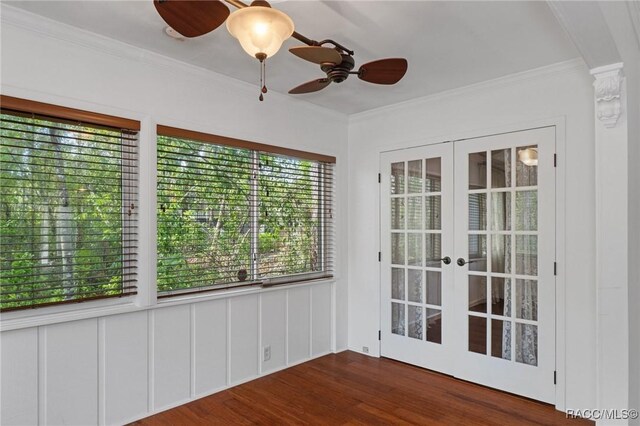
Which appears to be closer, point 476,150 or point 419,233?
point 476,150

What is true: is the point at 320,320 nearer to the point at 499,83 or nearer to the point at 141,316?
the point at 141,316

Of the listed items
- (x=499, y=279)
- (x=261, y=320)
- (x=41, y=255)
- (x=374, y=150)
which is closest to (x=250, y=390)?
(x=261, y=320)

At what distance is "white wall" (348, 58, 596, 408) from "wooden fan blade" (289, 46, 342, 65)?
1.80m

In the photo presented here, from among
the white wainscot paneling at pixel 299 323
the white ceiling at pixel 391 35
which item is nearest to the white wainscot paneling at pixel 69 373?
the white wainscot paneling at pixel 299 323

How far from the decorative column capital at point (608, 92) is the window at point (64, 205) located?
114 inches

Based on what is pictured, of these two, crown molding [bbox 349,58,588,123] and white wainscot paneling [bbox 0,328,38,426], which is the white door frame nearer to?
crown molding [bbox 349,58,588,123]

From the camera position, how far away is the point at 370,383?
3.30 m

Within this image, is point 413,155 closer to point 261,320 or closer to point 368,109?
point 368,109

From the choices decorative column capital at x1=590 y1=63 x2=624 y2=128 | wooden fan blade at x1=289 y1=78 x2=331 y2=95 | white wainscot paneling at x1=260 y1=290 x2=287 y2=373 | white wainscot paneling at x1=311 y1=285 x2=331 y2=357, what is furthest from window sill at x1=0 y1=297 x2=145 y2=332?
decorative column capital at x1=590 y1=63 x2=624 y2=128

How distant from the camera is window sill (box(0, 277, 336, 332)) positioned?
220 centimetres

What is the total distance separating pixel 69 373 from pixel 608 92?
11.8 feet

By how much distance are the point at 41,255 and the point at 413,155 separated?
3.03 metres

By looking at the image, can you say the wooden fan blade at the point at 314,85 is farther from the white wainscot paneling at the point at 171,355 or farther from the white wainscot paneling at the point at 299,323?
the white wainscot paneling at the point at 299,323

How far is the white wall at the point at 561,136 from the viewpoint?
9.00 ft
